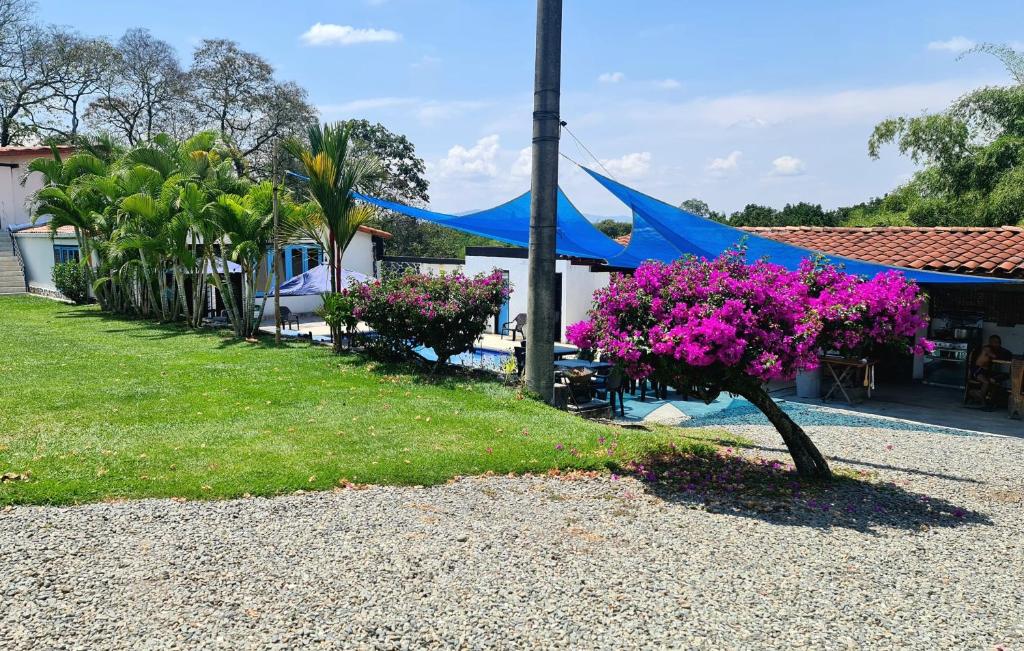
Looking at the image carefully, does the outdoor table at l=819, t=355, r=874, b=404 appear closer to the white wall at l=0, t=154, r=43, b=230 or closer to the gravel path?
the gravel path

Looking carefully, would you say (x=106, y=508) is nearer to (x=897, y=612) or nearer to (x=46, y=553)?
(x=46, y=553)

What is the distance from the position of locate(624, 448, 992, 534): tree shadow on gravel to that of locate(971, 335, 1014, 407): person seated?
5.41m

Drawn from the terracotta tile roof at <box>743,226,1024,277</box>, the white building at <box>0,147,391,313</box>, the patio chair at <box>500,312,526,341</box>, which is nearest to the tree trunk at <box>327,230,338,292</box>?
the patio chair at <box>500,312,526,341</box>

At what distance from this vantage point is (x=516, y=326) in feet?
61.7

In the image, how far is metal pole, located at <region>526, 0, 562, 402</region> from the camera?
898cm

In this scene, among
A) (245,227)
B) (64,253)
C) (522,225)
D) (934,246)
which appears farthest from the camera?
(64,253)

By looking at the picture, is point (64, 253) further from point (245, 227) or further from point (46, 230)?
point (245, 227)

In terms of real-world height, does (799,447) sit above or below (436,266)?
below

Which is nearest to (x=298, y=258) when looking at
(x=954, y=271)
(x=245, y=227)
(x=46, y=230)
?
(x=245, y=227)

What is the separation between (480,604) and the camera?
13.8 feet

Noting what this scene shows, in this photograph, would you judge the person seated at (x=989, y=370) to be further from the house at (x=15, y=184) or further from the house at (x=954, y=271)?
the house at (x=15, y=184)

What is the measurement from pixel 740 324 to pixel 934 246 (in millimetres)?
8175

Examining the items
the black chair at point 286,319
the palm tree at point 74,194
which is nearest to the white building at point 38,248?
the black chair at point 286,319

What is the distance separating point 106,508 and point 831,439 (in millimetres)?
7901
